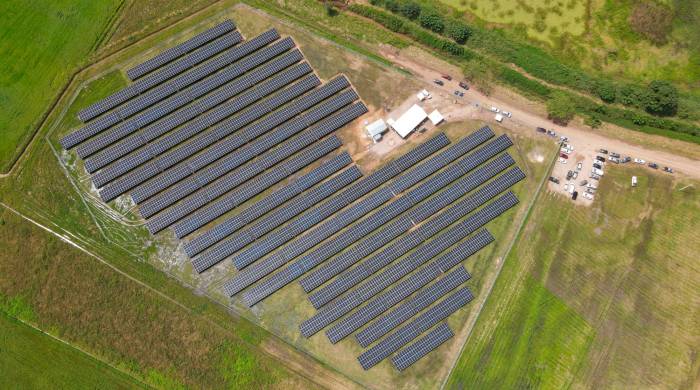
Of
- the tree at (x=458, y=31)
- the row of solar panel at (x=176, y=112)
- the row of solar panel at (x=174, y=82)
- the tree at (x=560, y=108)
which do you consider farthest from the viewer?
the tree at (x=458, y=31)

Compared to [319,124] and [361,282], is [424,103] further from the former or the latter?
[361,282]

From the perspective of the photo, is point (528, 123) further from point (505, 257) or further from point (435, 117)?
point (505, 257)

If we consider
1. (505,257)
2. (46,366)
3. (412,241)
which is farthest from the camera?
(505,257)

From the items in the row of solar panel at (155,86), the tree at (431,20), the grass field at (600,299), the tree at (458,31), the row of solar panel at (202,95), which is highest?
the row of solar panel at (155,86)

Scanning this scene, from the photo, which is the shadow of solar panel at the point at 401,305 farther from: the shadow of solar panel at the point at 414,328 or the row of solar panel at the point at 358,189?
the row of solar panel at the point at 358,189

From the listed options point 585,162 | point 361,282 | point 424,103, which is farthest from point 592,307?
point 424,103

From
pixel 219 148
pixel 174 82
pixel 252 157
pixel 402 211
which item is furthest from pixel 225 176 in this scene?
pixel 402 211

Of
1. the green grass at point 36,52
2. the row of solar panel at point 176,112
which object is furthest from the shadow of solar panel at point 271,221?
the green grass at point 36,52
